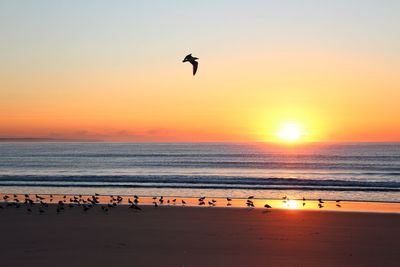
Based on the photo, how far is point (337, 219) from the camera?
688 inches

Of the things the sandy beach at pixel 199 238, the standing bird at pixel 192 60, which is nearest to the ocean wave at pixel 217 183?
the sandy beach at pixel 199 238

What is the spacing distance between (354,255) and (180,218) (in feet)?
23.4

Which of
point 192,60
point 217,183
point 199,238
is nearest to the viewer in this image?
point 192,60

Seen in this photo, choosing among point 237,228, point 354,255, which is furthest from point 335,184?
point 354,255

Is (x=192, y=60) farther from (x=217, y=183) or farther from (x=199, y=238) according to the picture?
(x=217, y=183)

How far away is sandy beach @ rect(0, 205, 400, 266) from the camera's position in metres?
11.7

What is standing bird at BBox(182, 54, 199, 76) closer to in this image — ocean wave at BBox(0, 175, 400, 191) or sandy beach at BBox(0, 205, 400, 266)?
sandy beach at BBox(0, 205, 400, 266)

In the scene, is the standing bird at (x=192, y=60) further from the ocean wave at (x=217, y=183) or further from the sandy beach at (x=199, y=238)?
the ocean wave at (x=217, y=183)

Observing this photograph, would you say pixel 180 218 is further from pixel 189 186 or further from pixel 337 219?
pixel 189 186

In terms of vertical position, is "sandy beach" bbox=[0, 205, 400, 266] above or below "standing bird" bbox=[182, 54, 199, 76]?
below

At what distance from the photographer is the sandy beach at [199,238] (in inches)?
460

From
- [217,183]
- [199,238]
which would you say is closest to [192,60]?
[199,238]

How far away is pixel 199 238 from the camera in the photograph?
1413 cm

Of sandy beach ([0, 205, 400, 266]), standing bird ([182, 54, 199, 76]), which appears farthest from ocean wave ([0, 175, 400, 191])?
standing bird ([182, 54, 199, 76])
